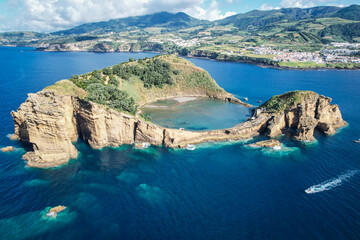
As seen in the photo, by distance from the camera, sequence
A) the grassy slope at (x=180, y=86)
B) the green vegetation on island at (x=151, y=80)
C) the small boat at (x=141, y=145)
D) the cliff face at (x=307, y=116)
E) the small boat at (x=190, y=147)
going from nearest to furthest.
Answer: the small boat at (x=141, y=145) < the small boat at (x=190, y=147) < the cliff face at (x=307, y=116) < the green vegetation on island at (x=151, y=80) < the grassy slope at (x=180, y=86)

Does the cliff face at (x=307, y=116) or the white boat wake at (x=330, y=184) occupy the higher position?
the cliff face at (x=307, y=116)

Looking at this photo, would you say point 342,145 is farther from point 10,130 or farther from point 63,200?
point 10,130

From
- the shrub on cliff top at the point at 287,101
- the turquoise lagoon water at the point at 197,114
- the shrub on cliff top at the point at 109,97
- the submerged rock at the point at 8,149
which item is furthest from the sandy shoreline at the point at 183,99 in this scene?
the submerged rock at the point at 8,149

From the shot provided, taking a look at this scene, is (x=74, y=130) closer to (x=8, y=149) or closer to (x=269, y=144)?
(x=8, y=149)

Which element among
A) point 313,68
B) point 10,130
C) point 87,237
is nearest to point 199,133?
point 87,237

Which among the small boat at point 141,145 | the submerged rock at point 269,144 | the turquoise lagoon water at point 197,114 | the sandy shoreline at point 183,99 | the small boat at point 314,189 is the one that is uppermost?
the sandy shoreline at point 183,99

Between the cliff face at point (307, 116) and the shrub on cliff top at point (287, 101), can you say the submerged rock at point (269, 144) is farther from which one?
the shrub on cliff top at point (287, 101)
